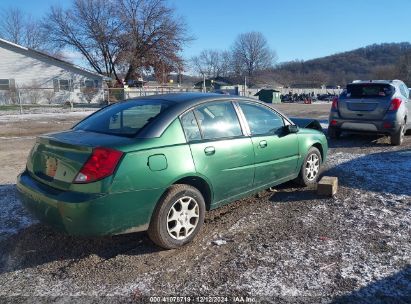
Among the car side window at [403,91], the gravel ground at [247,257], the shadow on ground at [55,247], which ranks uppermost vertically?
the car side window at [403,91]

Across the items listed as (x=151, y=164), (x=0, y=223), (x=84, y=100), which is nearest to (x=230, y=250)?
(x=151, y=164)

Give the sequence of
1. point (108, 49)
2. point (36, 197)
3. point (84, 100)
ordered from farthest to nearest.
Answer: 1. point (108, 49)
2. point (84, 100)
3. point (36, 197)

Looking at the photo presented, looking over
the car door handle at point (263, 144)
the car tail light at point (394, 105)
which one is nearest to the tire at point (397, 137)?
the car tail light at point (394, 105)

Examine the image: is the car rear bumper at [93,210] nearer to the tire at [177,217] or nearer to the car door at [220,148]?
the tire at [177,217]

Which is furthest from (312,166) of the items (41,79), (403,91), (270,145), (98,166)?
(41,79)

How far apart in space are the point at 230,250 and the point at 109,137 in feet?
5.30

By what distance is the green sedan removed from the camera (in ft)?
10.4

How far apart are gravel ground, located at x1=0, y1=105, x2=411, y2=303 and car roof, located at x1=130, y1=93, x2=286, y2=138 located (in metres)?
1.17

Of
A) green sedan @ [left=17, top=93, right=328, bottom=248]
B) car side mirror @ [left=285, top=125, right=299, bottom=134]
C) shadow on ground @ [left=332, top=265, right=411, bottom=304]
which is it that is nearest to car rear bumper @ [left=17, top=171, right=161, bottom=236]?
green sedan @ [left=17, top=93, right=328, bottom=248]

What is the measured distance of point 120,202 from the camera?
3.20 metres

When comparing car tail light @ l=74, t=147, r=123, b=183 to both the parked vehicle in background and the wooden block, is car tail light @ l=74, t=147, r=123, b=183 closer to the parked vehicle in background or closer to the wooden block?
→ the wooden block

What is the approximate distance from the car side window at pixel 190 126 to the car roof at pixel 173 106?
72 millimetres

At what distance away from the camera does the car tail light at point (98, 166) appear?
3148 mm

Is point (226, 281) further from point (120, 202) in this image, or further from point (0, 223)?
point (0, 223)
